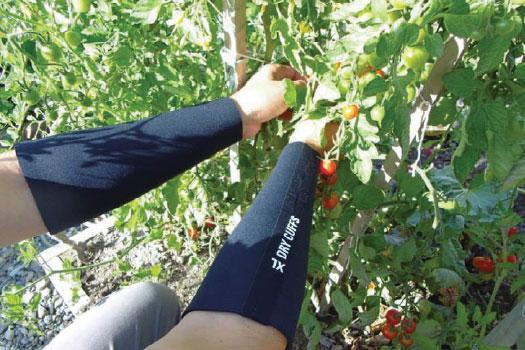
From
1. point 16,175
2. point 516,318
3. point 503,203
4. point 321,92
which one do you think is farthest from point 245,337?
point 503,203

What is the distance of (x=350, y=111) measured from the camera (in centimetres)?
77

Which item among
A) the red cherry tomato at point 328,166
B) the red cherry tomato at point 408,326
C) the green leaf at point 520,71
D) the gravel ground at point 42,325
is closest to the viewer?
the green leaf at point 520,71

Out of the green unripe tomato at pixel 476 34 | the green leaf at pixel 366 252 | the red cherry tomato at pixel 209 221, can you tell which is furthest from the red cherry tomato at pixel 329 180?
the red cherry tomato at pixel 209 221

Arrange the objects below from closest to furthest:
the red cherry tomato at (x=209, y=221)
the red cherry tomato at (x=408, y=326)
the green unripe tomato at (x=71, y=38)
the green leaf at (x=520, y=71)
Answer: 1. the green leaf at (x=520, y=71)
2. the green unripe tomato at (x=71, y=38)
3. the red cherry tomato at (x=408, y=326)
4. the red cherry tomato at (x=209, y=221)

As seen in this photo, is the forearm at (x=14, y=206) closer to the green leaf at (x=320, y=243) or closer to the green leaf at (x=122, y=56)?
the green leaf at (x=122, y=56)

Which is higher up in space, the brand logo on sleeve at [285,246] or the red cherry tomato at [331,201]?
the brand logo on sleeve at [285,246]

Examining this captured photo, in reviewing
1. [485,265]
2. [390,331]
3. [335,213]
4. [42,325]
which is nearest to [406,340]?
[390,331]

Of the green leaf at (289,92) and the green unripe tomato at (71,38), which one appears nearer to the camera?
the green leaf at (289,92)

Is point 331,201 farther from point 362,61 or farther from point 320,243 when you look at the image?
point 362,61

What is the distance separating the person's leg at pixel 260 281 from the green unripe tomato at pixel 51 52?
531 millimetres

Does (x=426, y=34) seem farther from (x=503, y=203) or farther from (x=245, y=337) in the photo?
(x=503, y=203)

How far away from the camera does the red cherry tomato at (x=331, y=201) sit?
3.43 ft

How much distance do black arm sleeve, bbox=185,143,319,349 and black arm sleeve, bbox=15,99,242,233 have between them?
0.18m

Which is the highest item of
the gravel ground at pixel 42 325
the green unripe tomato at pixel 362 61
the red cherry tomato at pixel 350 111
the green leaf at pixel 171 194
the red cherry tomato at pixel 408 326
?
the green unripe tomato at pixel 362 61
